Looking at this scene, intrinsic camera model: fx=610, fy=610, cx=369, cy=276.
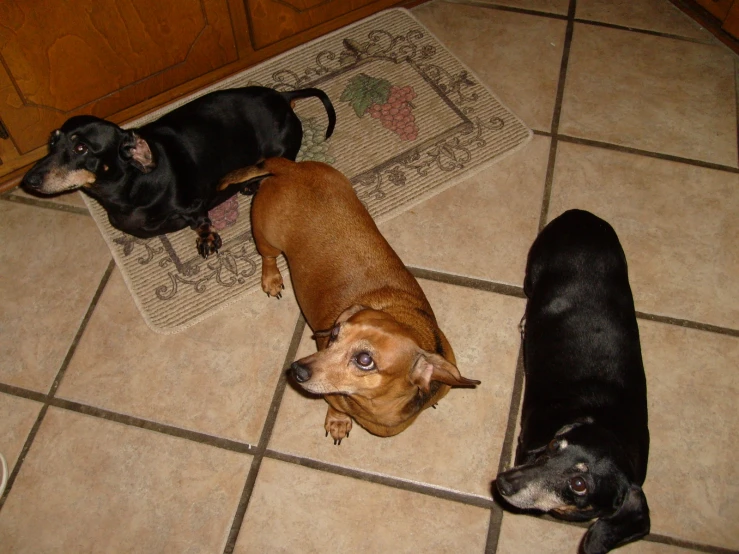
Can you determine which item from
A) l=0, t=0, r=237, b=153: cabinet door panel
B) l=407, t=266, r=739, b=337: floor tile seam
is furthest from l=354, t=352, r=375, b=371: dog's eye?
l=0, t=0, r=237, b=153: cabinet door panel

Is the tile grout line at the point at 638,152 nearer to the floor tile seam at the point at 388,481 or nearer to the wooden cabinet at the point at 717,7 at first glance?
the wooden cabinet at the point at 717,7

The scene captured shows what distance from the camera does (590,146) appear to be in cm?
365

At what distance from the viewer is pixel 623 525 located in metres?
2.10

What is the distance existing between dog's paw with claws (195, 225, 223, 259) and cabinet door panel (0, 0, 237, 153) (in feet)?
3.34

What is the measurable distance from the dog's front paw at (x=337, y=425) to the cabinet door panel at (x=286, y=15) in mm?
2333

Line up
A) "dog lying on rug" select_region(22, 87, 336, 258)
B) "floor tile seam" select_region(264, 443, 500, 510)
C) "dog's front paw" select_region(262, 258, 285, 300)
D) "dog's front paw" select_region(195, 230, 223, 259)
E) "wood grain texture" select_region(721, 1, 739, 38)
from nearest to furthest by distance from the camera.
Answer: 1. "dog lying on rug" select_region(22, 87, 336, 258)
2. "floor tile seam" select_region(264, 443, 500, 510)
3. "dog's front paw" select_region(262, 258, 285, 300)
4. "dog's front paw" select_region(195, 230, 223, 259)
5. "wood grain texture" select_region(721, 1, 739, 38)

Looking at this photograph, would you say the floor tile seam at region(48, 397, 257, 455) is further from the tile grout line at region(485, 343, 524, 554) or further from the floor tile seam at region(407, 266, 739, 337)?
the floor tile seam at region(407, 266, 739, 337)

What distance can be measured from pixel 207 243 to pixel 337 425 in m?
1.20

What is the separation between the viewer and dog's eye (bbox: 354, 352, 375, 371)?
2.08 meters

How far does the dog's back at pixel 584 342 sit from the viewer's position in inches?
94.8

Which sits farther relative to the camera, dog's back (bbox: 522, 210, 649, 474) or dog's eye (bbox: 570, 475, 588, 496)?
dog's back (bbox: 522, 210, 649, 474)

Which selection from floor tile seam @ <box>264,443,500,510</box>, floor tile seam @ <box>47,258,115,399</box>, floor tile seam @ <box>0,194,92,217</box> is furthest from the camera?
floor tile seam @ <box>0,194,92,217</box>

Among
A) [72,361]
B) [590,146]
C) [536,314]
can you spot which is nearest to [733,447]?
[536,314]

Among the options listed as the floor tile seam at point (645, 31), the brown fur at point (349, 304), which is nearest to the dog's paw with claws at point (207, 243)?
the brown fur at point (349, 304)
